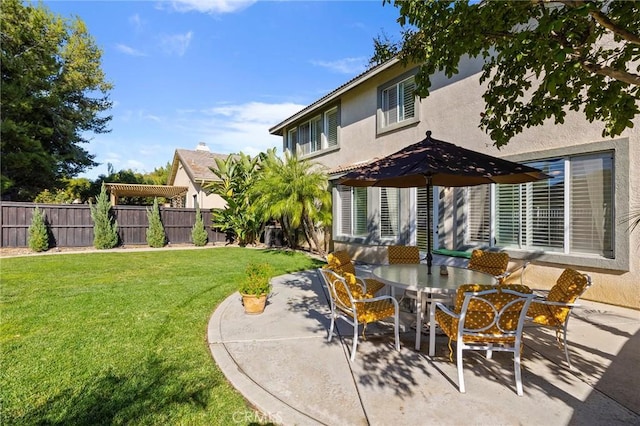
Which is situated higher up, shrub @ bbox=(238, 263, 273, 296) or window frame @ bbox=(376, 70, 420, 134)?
window frame @ bbox=(376, 70, 420, 134)

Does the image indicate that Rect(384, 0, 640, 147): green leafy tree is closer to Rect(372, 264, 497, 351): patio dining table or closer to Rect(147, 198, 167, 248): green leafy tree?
Rect(372, 264, 497, 351): patio dining table

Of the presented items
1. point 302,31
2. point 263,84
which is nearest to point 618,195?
point 302,31

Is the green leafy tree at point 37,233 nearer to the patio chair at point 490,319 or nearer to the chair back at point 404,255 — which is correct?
the chair back at point 404,255

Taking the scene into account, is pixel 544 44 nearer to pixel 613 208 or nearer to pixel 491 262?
pixel 491 262

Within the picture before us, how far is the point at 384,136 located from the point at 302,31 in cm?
Result: 477

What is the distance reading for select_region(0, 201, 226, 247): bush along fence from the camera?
47.4 ft

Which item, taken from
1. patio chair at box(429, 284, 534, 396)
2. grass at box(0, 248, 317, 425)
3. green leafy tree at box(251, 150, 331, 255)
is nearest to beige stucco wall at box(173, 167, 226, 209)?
green leafy tree at box(251, 150, 331, 255)

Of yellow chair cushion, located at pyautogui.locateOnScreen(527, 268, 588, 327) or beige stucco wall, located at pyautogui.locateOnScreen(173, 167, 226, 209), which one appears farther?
beige stucco wall, located at pyautogui.locateOnScreen(173, 167, 226, 209)

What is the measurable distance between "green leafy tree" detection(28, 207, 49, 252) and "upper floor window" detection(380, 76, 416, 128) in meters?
15.6

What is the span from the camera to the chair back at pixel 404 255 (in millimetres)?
6844

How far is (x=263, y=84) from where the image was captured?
16.6 m

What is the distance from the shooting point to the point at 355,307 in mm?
4168

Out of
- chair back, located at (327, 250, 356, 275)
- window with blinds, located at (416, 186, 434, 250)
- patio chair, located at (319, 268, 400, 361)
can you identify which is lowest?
patio chair, located at (319, 268, 400, 361)

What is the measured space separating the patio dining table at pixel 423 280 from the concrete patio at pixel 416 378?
0.72 meters
